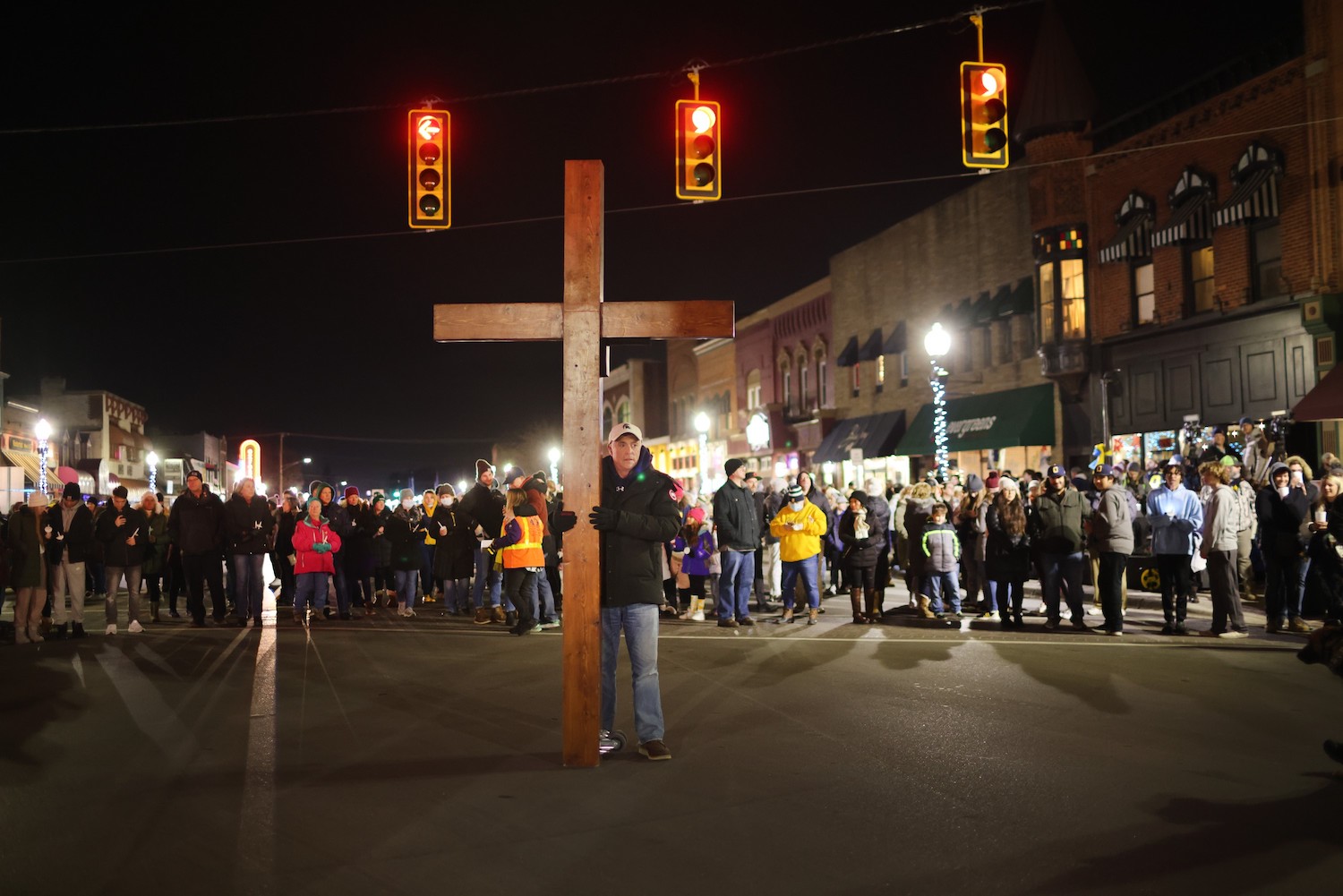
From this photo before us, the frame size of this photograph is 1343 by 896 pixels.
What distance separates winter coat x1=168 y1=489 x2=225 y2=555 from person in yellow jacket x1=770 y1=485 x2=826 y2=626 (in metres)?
7.55

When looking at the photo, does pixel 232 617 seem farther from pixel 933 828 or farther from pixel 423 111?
pixel 933 828

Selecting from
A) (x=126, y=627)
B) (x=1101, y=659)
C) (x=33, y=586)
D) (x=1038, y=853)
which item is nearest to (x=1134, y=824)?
(x=1038, y=853)

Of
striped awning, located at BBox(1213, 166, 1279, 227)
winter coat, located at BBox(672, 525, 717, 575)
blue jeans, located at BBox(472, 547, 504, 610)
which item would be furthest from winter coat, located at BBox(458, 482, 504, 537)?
striped awning, located at BBox(1213, 166, 1279, 227)

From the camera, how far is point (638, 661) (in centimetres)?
702

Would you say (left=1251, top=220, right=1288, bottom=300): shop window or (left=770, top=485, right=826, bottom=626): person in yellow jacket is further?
(left=1251, top=220, right=1288, bottom=300): shop window

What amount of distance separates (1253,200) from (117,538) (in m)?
20.7

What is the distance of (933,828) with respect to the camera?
530 cm

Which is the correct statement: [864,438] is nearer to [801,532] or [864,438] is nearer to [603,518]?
[801,532]

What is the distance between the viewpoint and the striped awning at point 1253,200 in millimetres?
21484

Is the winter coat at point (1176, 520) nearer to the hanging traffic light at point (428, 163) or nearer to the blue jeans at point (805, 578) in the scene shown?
the blue jeans at point (805, 578)

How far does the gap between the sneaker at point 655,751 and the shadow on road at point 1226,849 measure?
2669 millimetres

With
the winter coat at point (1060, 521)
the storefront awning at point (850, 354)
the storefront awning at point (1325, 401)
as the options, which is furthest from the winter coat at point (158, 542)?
the storefront awning at point (850, 354)

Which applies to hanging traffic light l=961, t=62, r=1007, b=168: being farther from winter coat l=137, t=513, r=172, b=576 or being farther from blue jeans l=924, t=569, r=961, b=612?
winter coat l=137, t=513, r=172, b=576

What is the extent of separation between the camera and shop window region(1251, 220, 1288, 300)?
21.8 m
